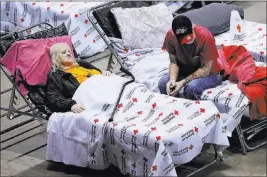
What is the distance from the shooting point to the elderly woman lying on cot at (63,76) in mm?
2809

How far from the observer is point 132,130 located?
7.88 ft

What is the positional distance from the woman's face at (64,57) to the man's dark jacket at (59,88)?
50 mm

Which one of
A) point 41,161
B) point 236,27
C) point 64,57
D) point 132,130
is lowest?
point 41,161

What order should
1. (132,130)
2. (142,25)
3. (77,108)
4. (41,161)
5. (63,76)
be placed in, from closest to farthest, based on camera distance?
(132,130)
(77,108)
(63,76)
(41,161)
(142,25)

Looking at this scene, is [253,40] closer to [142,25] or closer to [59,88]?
[142,25]

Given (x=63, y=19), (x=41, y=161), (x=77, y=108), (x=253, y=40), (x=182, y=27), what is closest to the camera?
(x=182, y=27)

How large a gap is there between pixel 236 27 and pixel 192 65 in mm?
804

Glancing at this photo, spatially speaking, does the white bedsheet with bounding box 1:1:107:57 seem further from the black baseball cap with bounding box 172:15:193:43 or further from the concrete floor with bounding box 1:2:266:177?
the black baseball cap with bounding box 172:15:193:43

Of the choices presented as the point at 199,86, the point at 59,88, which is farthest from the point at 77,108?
the point at 199,86

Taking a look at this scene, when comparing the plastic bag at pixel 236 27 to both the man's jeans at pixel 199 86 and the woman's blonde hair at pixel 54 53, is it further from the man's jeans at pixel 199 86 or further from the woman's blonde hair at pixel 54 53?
the woman's blonde hair at pixel 54 53

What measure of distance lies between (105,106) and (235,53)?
0.75 m

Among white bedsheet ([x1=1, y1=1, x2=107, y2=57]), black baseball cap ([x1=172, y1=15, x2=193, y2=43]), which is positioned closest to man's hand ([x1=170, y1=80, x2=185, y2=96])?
black baseball cap ([x1=172, y1=15, x2=193, y2=43])

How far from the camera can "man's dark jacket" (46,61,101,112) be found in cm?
279

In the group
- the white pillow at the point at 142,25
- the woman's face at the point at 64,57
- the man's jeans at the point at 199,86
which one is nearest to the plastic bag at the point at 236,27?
the white pillow at the point at 142,25
